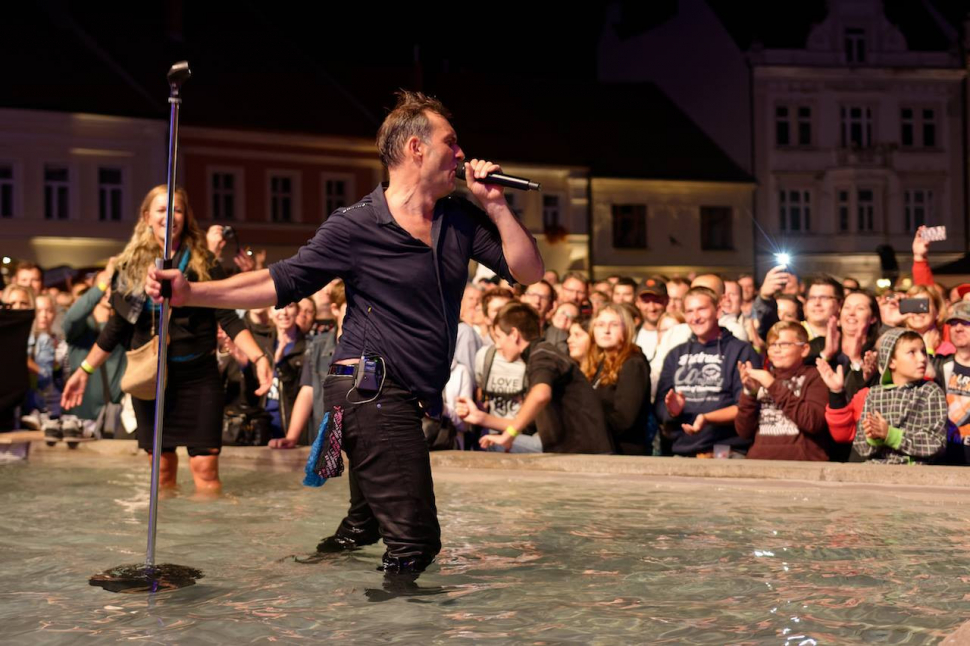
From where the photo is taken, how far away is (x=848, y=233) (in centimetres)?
5091

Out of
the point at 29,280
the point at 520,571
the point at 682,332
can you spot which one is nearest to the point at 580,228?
the point at 29,280

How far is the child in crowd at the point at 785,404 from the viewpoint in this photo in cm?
961

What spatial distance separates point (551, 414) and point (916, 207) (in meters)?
44.2

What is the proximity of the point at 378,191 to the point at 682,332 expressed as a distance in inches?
236

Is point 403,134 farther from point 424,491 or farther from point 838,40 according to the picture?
point 838,40

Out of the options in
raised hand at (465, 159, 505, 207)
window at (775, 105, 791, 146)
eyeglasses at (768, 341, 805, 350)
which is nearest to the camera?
raised hand at (465, 159, 505, 207)

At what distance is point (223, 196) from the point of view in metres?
41.8

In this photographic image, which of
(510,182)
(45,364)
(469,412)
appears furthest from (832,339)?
(45,364)

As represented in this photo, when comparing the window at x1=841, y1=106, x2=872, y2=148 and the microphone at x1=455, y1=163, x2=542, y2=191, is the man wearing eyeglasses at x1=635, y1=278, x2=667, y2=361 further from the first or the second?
the window at x1=841, y1=106, x2=872, y2=148

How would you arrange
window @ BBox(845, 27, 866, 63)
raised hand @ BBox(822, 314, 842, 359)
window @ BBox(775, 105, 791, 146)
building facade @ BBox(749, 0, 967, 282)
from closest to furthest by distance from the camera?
raised hand @ BBox(822, 314, 842, 359) < building facade @ BBox(749, 0, 967, 282) < window @ BBox(775, 105, 791, 146) < window @ BBox(845, 27, 866, 63)

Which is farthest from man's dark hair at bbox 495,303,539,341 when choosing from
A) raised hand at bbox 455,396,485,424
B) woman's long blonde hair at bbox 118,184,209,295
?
woman's long blonde hair at bbox 118,184,209,295

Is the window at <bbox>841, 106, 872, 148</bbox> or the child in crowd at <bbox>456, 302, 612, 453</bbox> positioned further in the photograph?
the window at <bbox>841, 106, 872, 148</bbox>

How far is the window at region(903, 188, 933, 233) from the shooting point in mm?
51500

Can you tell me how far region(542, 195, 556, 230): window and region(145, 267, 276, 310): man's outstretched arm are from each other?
4189cm
